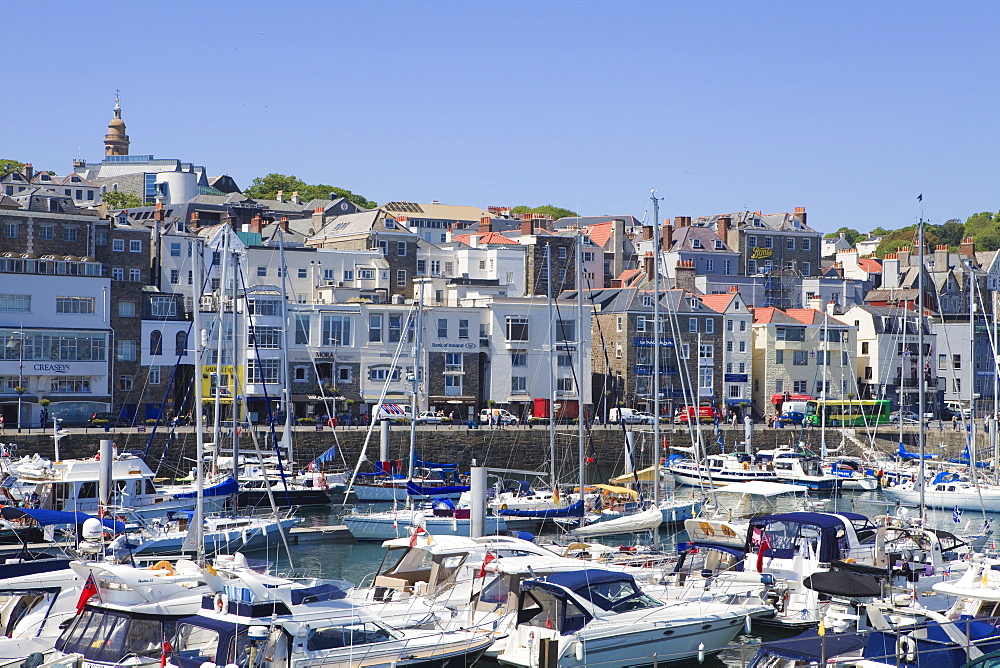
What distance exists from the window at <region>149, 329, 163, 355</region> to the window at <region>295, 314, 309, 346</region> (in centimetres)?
763

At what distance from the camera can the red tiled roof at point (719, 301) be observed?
87062 mm

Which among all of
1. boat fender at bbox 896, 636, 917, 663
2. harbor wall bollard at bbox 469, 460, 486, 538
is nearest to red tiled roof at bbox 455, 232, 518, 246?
harbor wall bollard at bbox 469, 460, 486, 538

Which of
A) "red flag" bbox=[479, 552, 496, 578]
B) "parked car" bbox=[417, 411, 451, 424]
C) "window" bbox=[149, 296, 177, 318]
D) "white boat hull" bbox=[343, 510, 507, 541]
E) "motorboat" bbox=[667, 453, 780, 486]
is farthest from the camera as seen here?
"window" bbox=[149, 296, 177, 318]

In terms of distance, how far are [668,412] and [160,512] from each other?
42474 mm

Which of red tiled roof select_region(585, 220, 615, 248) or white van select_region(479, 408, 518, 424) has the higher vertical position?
red tiled roof select_region(585, 220, 615, 248)

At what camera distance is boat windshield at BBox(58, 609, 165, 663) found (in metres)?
21.5

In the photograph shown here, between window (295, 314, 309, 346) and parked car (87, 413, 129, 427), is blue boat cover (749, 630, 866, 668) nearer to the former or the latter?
parked car (87, 413, 129, 427)

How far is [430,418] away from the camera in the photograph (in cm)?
7444

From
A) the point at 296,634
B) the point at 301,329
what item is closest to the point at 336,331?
the point at 301,329

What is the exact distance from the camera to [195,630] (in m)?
21.7

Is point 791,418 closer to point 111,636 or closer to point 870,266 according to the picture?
point 870,266

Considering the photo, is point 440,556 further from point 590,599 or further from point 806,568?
point 806,568

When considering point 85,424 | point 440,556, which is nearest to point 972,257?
point 85,424

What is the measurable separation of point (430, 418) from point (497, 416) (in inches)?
173
